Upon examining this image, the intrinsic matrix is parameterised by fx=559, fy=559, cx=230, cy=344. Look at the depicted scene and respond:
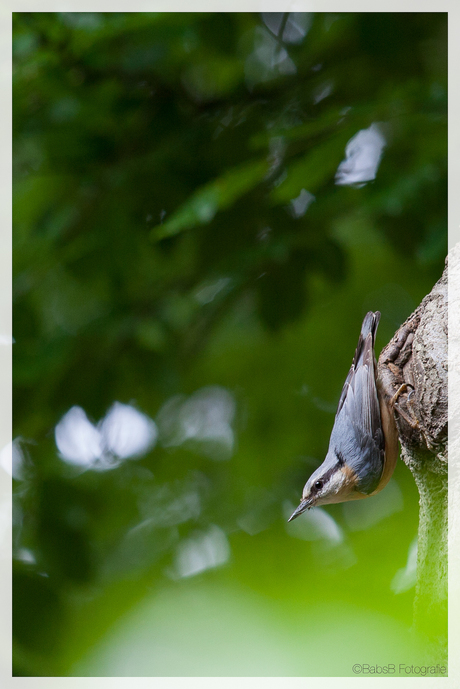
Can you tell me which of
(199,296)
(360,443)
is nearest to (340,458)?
(360,443)

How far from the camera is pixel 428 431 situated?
39 cm

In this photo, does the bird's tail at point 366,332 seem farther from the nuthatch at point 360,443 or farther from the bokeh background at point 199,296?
the bokeh background at point 199,296

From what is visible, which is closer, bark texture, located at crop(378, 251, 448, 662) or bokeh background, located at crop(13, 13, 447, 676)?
bark texture, located at crop(378, 251, 448, 662)

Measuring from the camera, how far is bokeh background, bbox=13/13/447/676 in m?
0.82

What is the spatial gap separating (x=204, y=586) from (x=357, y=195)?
71cm

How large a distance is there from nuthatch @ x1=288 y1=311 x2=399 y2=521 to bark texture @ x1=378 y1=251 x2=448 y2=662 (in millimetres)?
19

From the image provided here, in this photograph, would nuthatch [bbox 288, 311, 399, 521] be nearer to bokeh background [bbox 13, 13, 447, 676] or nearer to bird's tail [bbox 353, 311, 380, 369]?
bird's tail [bbox 353, 311, 380, 369]

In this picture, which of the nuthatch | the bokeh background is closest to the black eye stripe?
the nuthatch

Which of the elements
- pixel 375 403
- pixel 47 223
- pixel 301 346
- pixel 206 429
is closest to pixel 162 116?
pixel 47 223

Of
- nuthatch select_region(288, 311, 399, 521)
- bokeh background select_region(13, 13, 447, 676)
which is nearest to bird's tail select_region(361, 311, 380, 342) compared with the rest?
nuthatch select_region(288, 311, 399, 521)

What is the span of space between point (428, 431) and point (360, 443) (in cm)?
5

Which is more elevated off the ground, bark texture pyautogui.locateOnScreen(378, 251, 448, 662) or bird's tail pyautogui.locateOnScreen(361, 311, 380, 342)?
bird's tail pyautogui.locateOnScreen(361, 311, 380, 342)

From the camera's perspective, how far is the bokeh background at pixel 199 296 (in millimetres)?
818

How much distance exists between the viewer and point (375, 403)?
404 millimetres
